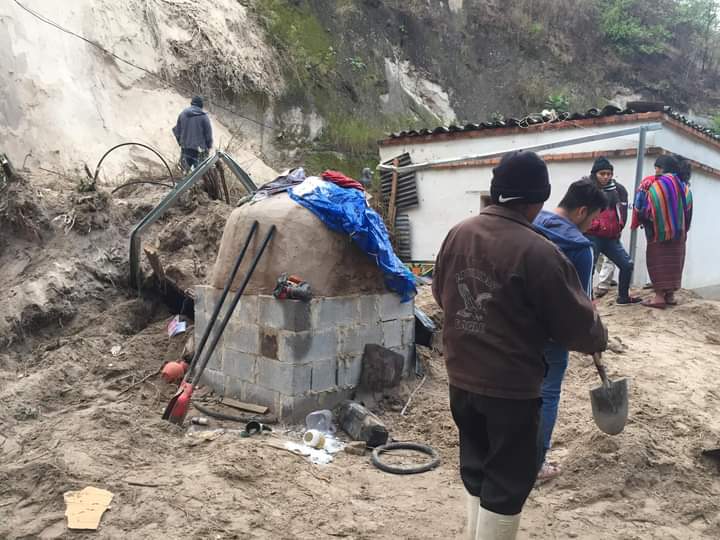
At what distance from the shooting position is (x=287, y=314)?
457 centimetres

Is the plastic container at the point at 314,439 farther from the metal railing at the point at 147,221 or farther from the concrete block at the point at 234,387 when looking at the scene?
the metal railing at the point at 147,221

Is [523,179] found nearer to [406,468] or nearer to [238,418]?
[406,468]

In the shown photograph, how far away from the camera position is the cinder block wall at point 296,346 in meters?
4.58

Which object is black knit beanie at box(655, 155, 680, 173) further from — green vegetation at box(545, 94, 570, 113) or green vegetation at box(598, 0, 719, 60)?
green vegetation at box(598, 0, 719, 60)

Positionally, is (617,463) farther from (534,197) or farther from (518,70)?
(518,70)

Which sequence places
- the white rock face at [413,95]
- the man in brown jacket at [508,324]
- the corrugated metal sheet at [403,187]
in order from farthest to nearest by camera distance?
the white rock face at [413,95] → the corrugated metal sheet at [403,187] → the man in brown jacket at [508,324]

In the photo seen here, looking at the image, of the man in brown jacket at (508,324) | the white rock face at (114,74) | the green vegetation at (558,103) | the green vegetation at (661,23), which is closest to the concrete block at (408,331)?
the man in brown jacket at (508,324)

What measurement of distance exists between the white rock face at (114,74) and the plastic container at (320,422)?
287 inches

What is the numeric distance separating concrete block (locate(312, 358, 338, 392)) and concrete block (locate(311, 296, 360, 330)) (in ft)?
0.98

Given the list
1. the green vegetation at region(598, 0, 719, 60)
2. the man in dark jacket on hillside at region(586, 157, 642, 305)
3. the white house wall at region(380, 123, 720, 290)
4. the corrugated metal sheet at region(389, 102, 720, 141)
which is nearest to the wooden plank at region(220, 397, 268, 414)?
the man in dark jacket on hillside at region(586, 157, 642, 305)

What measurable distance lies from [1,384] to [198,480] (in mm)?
2815

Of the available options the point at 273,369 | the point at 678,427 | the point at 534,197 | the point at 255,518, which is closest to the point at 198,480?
the point at 255,518

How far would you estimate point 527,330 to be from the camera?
2332 millimetres

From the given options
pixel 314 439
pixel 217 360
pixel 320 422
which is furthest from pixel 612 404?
pixel 217 360
